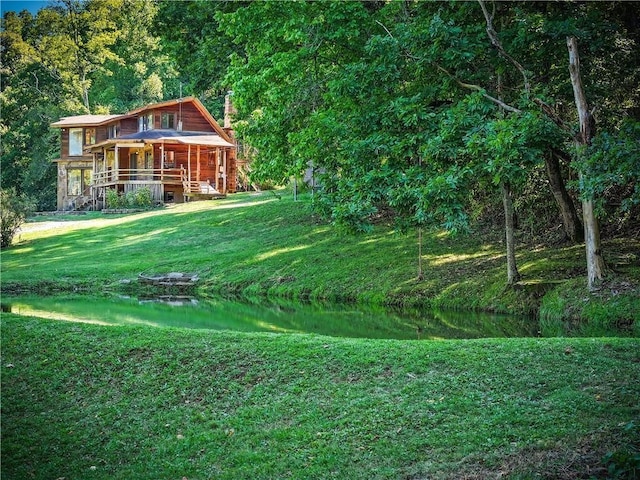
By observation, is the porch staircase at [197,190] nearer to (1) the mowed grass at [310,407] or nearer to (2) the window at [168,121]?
(2) the window at [168,121]

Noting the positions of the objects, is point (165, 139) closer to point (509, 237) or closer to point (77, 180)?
point (77, 180)

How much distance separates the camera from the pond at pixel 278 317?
51.1 feet

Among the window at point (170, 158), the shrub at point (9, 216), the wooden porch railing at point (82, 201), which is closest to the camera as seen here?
the shrub at point (9, 216)

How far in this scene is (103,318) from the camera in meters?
17.5

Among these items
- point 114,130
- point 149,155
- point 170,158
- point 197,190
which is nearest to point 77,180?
point 114,130

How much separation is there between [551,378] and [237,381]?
3573mm

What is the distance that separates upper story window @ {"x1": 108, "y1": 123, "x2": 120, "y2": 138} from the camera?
52156 millimetres

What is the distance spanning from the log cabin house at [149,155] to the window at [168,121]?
50 millimetres

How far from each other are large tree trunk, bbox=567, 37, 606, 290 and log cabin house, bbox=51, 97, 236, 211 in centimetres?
3414

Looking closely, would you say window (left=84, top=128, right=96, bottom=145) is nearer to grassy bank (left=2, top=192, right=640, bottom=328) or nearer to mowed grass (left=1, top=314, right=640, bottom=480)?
grassy bank (left=2, top=192, right=640, bottom=328)

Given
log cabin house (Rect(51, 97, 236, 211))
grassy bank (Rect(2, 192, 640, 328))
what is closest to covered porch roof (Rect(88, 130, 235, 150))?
log cabin house (Rect(51, 97, 236, 211))

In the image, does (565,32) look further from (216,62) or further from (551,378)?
(216,62)

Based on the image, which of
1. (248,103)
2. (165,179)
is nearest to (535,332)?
(248,103)

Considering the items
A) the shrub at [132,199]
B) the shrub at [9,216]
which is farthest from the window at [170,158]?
the shrub at [9,216]
